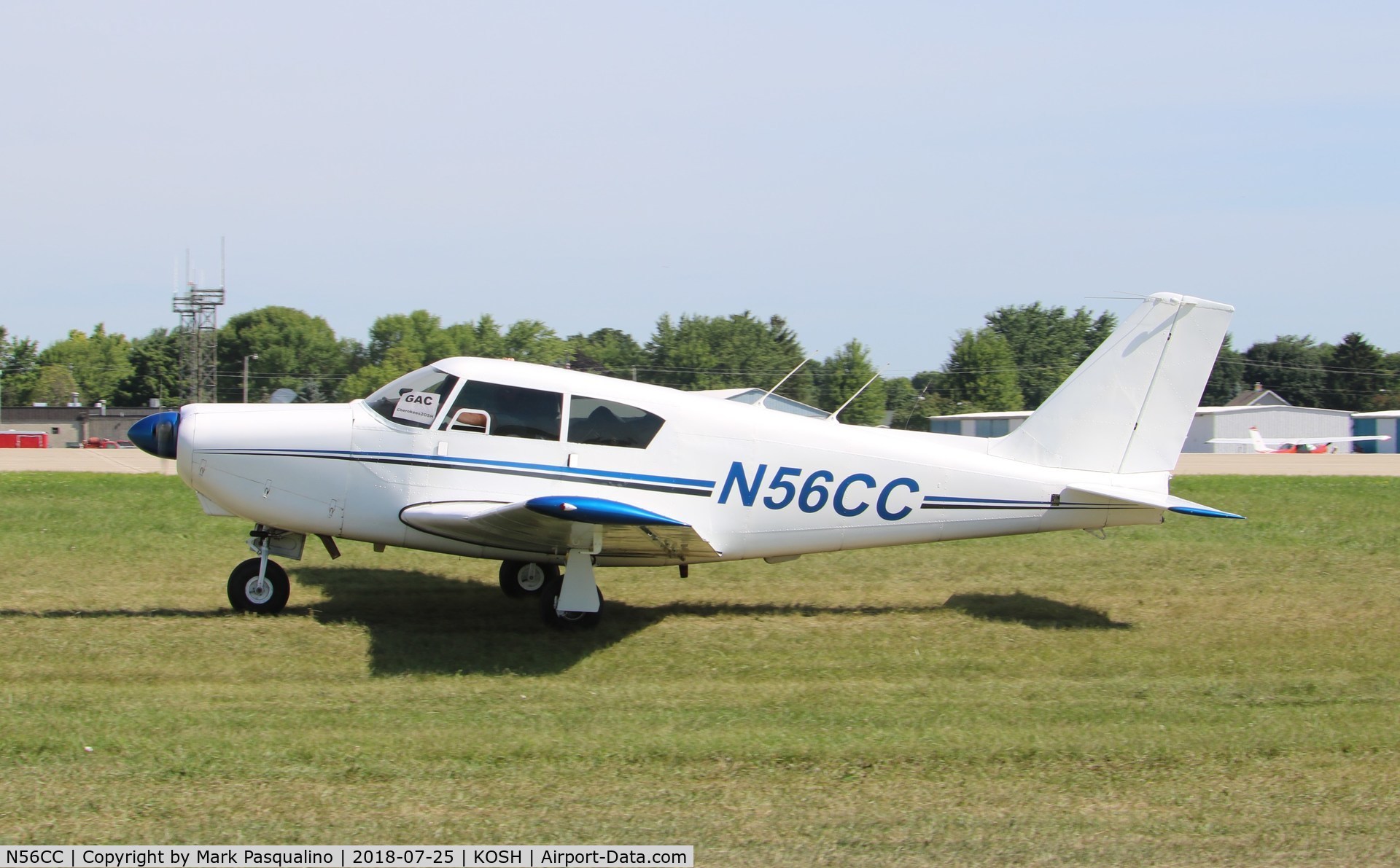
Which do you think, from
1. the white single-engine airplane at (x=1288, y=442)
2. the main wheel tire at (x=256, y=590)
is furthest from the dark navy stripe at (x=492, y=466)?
the white single-engine airplane at (x=1288, y=442)

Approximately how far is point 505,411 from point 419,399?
68cm

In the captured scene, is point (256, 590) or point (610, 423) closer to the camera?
point (610, 423)

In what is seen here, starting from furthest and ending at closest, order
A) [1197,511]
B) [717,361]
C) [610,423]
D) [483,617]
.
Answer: [717,361]
[483,617]
[610,423]
[1197,511]

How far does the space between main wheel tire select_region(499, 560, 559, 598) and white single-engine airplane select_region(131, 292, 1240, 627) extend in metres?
0.43

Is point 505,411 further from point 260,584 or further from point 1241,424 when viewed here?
point 1241,424

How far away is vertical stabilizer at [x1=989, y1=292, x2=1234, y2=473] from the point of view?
29.3 ft

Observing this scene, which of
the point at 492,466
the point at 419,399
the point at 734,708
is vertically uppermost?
the point at 419,399

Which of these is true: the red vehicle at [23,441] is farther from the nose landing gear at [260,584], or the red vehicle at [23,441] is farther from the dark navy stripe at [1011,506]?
the dark navy stripe at [1011,506]

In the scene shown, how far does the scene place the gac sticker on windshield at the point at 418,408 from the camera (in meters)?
8.30

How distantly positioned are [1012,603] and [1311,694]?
274 cm

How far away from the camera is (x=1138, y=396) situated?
9.01 m

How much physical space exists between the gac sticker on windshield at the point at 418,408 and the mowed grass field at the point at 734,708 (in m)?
1.62

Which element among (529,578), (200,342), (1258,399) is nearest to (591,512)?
(529,578)

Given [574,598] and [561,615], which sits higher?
[574,598]
